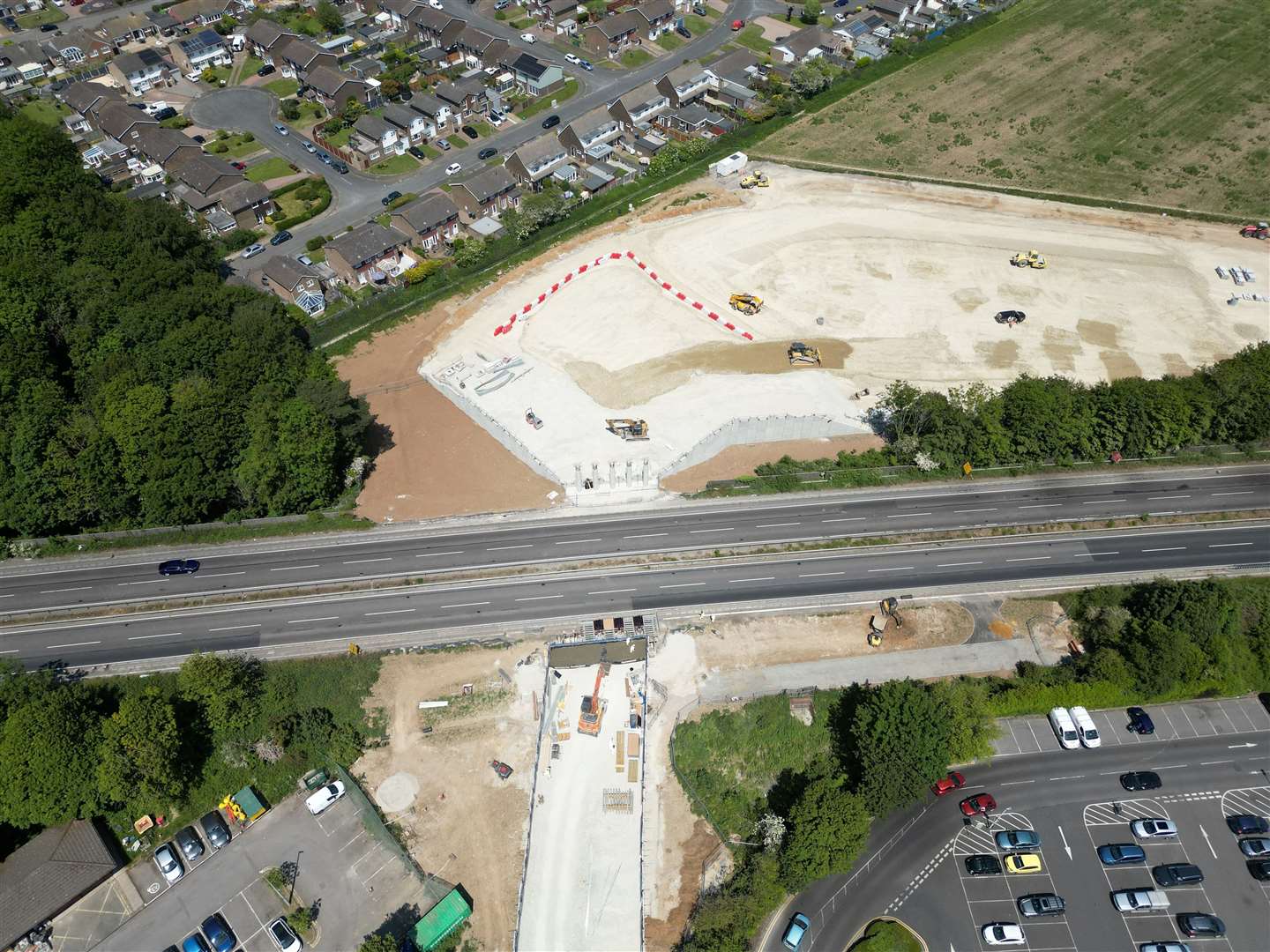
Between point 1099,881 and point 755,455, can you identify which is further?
point 755,455

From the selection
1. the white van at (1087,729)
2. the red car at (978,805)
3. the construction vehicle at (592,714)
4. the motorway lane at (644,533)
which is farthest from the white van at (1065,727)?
A: the construction vehicle at (592,714)

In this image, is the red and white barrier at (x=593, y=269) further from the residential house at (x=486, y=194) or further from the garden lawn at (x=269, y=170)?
the garden lawn at (x=269, y=170)

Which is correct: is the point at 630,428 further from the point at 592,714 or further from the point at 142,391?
the point at 142,391

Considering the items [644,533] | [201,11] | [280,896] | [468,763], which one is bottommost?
[280,896]

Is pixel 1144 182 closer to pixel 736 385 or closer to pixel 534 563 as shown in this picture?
pixel 736 385

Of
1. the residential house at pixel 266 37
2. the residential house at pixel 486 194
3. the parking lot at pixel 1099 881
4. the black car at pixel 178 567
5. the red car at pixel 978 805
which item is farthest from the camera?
the residential house at pixel 266 37

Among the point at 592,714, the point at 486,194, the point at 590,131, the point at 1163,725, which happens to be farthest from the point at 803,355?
the point at 590,131
